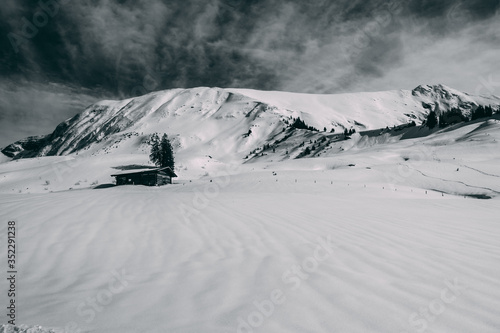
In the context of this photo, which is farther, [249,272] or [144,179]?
[144,179]

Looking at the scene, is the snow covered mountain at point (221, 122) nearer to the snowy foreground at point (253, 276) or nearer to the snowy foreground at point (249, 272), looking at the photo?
the snowy foreground at point (249, 272)

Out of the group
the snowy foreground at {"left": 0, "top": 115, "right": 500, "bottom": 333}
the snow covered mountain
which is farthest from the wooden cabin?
the snow covered mountain

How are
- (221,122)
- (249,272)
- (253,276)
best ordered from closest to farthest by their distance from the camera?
1. (253,276)
2. (249,272)
3. (221,122)

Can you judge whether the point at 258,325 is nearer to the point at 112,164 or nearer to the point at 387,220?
the point at 387,220

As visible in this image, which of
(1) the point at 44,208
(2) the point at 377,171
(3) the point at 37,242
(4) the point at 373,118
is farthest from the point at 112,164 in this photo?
(4) the point at 373,118

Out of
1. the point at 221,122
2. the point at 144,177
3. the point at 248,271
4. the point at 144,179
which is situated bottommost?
the point at 144,179

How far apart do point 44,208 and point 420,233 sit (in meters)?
8.60

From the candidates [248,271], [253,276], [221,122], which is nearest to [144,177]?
[248,271]

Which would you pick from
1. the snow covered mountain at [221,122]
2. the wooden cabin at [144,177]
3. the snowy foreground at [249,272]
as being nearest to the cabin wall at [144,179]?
the wooden cabin at [144,177]

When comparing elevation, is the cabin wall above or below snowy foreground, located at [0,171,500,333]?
below

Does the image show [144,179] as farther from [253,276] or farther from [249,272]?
[253,276]

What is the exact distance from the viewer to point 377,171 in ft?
80.2

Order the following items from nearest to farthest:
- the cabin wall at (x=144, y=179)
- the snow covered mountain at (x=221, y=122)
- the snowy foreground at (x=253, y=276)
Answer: the snowy foreground at (x=253, y=276) → the cabin wall at (x=144, y=179) → the snow covered mountain at (x=221, y=122)

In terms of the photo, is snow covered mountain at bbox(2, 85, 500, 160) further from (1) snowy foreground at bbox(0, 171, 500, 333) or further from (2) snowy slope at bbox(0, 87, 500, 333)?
(1) snowy foreground at bbox(0, 171, 500, 333)
